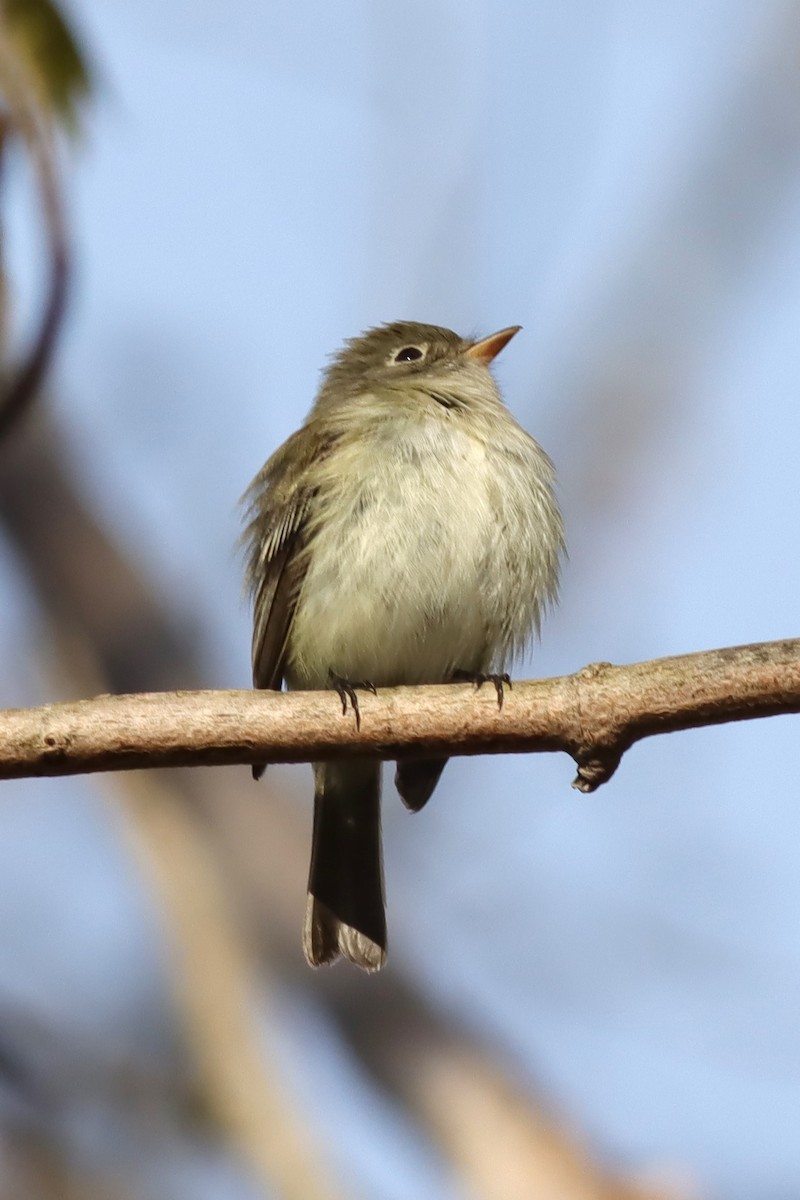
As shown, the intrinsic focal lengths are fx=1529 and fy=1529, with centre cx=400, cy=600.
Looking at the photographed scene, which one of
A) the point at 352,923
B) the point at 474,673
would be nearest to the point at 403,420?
the point at 474,673

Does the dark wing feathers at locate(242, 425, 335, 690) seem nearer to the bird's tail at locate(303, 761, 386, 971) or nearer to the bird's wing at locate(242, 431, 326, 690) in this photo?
the bird's wing at locate(242, 431, 326, 690)

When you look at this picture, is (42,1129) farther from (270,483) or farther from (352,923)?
(270,483)

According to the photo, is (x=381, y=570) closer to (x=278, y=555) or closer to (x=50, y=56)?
(x=278, y=555)

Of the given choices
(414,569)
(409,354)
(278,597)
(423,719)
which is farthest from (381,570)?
(409,354)

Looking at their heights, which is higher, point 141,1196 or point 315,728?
point 315,728

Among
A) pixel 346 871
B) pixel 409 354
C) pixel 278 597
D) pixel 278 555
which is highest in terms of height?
pixel 409 354

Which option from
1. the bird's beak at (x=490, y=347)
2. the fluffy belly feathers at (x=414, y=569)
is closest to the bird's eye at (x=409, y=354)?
the bird's beak at (x=490, y=347)

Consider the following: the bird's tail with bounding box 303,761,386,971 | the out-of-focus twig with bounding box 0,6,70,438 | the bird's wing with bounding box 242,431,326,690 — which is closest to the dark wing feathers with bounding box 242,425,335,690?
the bird's wing with bounding box 242,431,326,690
